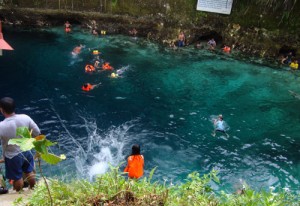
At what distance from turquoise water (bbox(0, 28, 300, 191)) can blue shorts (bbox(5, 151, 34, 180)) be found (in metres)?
2.24

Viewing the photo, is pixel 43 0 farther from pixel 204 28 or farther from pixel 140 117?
pixel 140 117

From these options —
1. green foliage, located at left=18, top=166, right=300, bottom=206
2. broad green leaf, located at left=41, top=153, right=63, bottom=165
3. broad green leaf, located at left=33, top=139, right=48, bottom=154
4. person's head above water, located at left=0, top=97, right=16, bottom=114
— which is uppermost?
broad green leaf, located at left=33, top=139, right=48, bottom=154

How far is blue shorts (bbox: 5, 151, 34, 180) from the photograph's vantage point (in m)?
5.55

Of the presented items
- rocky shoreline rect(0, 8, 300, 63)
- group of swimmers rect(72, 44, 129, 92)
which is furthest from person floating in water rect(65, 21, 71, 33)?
group of swimmers rect(72, 44, 129, 92)

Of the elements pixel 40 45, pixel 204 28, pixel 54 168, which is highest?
pixel 204 28

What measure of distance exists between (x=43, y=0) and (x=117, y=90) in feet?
41.7

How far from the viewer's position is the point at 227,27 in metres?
21.6

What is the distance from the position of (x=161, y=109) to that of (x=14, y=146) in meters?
9.05

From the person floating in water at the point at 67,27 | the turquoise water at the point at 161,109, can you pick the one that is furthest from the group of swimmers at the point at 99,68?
the person floating in water at the point at 67,27

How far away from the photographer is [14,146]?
5461 mm

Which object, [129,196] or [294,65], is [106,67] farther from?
[129,196]

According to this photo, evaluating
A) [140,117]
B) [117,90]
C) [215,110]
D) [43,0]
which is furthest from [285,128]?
[43,0]

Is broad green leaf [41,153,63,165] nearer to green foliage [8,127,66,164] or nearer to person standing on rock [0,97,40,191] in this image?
green foliage [8,127,66,164]

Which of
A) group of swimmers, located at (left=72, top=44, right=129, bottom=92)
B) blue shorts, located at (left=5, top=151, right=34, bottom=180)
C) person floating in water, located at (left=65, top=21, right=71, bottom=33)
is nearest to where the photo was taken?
blue shorts, located at (left=5, top=151, right=34, bottom=180)
